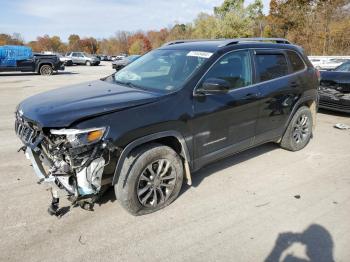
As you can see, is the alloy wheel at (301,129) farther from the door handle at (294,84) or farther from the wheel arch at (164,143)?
the wheel arch at (164,143)

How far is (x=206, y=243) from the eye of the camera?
10.1ft

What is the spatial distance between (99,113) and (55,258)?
4.54 feet

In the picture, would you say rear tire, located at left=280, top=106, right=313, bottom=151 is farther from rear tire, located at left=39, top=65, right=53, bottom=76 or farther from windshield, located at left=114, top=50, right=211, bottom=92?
rear tire, located at left=39, top=65, right=53, bottom=76

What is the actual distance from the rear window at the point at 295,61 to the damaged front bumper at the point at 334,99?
3185 millimetres

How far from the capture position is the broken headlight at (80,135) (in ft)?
9.49

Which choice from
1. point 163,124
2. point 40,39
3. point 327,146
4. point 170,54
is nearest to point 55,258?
point 163,124

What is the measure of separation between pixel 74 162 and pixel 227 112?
6.52 feet

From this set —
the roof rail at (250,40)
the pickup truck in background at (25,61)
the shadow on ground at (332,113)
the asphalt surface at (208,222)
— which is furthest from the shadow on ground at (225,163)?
the pickup truck in background at (25,61)

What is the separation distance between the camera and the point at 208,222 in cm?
342

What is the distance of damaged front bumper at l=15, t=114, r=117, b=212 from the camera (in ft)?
9.61

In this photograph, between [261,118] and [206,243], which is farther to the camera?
[261,118]

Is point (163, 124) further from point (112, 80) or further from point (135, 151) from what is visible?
point (112, 80)

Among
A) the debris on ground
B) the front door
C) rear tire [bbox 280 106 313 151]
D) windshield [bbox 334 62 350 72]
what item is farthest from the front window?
windshield [bbox 334 62 350 72]

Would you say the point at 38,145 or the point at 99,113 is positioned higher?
the point at 99,113
